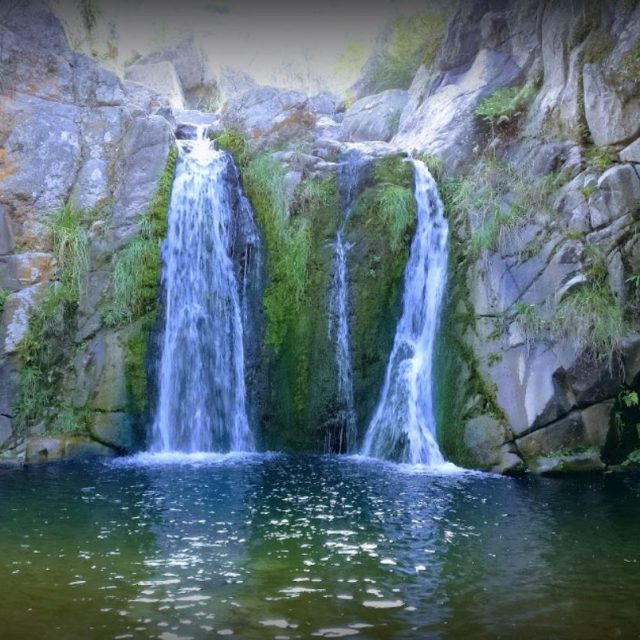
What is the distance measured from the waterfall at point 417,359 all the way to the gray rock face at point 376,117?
4758 mm

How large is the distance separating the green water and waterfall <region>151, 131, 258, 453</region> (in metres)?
2.32

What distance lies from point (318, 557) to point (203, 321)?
6.68m

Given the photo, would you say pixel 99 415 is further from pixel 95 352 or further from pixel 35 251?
pixel 35 251

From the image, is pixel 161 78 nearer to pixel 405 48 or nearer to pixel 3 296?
pixel 405 48

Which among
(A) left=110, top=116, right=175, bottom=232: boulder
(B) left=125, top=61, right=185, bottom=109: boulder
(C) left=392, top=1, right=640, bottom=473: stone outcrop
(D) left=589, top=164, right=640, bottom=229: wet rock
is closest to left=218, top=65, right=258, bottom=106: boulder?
(B) left=125, top=61, right=185, bottom=109: boulder

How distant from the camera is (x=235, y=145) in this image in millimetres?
13469

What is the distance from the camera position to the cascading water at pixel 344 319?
11180 mm

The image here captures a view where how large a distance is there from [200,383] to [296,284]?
7.75 feet

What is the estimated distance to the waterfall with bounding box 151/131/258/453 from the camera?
1095 cm

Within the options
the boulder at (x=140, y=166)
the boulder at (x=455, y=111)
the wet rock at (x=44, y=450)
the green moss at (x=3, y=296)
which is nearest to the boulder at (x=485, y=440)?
the boulder at (x=455, y=111)

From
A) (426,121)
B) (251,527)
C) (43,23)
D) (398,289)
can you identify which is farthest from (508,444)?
(43,23)

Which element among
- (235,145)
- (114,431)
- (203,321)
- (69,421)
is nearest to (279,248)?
(203,321)

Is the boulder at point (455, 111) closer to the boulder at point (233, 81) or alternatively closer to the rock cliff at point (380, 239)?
the rock cliff at point (380, 239)

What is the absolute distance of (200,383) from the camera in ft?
36.7
